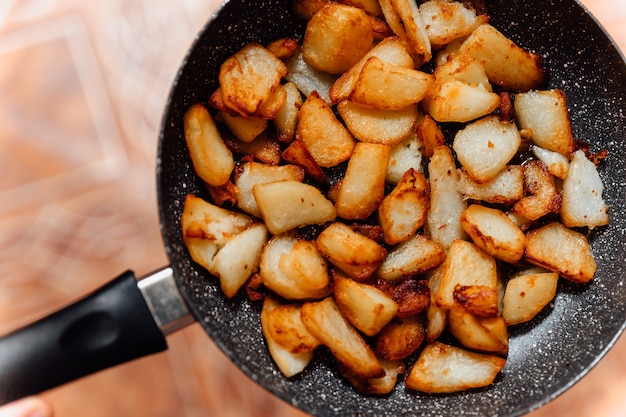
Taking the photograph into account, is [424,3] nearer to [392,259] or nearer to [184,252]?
[392,259]

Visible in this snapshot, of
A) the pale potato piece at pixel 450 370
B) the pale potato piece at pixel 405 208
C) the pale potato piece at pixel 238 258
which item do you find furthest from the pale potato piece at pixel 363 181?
the pale potato piece at pixel 450 370

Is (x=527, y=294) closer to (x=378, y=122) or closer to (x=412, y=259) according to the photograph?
(x=412, y=259)

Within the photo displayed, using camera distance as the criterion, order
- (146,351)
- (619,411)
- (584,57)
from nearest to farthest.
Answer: (146,351) → (584,57) → (619,411)

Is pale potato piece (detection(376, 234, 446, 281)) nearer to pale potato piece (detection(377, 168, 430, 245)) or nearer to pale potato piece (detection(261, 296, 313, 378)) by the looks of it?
pale potato piece (detection(377, 168, 430, 245))

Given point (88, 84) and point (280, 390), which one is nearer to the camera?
point (280, 390)

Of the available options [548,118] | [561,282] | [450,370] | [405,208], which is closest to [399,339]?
[450,370]

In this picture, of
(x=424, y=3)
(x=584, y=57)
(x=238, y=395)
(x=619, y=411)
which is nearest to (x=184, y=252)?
(x=238, y=395)

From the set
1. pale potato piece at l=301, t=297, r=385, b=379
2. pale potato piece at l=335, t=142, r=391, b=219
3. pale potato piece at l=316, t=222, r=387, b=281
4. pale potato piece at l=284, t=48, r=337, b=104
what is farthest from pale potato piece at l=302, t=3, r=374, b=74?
pale potato piece at l=301, t=297, r=385, b=379
